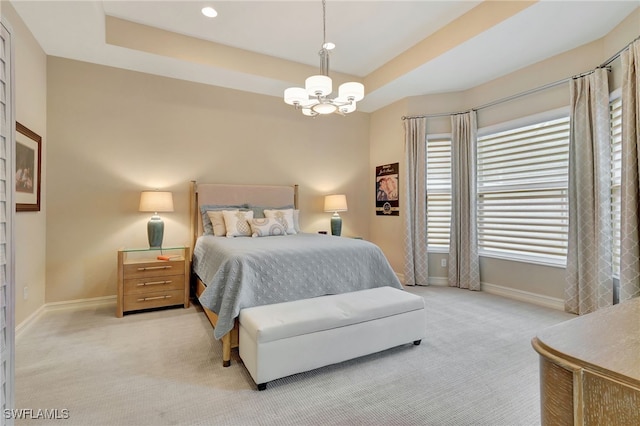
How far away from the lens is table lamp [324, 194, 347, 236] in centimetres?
479

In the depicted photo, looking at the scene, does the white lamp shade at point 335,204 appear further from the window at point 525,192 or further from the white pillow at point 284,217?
the window at point 525,192

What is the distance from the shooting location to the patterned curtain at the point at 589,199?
2967mm

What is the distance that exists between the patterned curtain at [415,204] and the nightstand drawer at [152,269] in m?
3.17

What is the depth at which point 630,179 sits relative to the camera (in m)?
2.60

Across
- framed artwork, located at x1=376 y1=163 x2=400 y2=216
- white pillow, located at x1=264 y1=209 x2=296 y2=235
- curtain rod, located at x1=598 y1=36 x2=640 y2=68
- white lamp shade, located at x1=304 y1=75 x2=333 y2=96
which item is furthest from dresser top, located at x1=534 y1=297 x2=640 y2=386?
framed artwork, located at x1=376 y1=163 x2=400 y2=216

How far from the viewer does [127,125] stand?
375 centimetres

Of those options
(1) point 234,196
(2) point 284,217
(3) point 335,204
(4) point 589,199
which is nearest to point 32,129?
(1) point 234,196

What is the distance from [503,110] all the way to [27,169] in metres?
5.44

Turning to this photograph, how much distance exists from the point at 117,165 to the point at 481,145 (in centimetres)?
483

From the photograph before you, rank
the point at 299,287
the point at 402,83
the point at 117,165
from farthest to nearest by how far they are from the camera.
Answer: the point at 402,83 < the point at 117,165 < the point at 299,287

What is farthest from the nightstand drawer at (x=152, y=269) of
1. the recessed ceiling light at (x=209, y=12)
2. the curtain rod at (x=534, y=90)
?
the curtain rod at (x=534, y=90)

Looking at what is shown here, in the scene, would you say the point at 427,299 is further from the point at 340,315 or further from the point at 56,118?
the point at 56,118

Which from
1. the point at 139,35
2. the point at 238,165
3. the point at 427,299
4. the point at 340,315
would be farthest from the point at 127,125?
the point at 427,299

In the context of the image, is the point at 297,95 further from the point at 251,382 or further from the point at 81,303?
the point at 81,303
